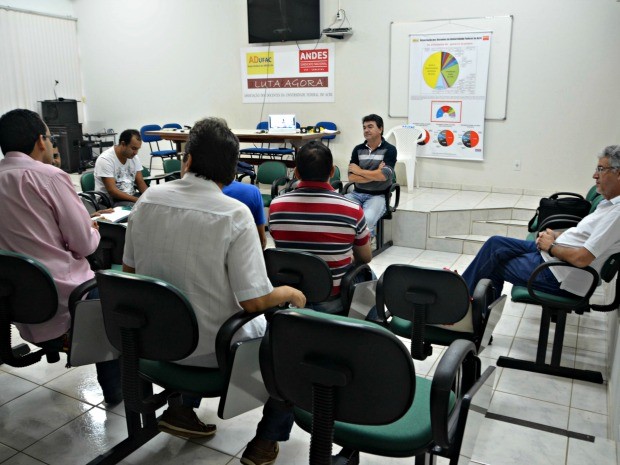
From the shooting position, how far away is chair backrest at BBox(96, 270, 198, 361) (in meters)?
1.57

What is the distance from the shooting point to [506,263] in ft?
10.5

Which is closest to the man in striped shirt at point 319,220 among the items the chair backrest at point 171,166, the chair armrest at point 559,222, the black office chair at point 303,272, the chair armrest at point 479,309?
the black office chair at point 303,272

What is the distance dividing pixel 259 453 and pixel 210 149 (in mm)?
1196

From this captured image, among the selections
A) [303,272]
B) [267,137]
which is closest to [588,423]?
[303,272]

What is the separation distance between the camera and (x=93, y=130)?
10281mm

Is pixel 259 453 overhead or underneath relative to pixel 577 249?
underneath

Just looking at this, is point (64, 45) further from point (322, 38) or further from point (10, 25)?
point (322, 38)

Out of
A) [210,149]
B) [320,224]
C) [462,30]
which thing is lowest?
[320,224]

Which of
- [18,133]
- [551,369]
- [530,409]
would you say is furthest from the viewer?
[551,369]

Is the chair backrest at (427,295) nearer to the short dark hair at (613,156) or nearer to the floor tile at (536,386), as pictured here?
the floor tile at (536,386)

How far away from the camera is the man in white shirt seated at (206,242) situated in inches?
67.0

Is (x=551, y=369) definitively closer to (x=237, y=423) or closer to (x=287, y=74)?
(x=237, y=423)

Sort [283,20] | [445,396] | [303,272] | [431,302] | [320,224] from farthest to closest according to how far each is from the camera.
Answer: [283,20] → [320,224] → [303,272] → [431,302] → [445,396]

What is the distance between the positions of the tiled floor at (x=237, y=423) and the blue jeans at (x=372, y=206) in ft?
6.12
